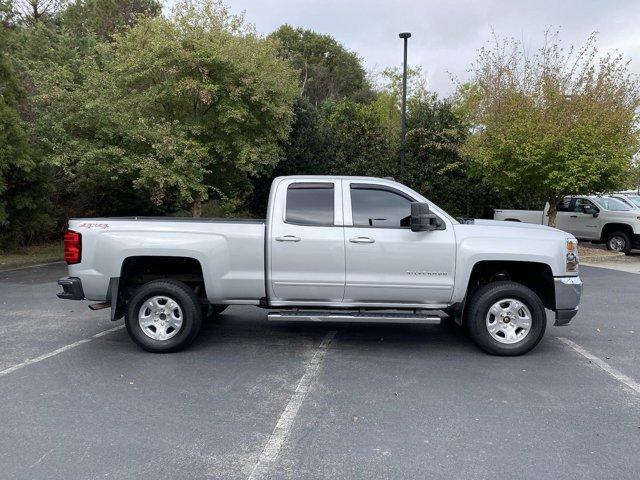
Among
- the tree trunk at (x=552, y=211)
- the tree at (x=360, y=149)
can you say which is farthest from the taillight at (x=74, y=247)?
the tree at (x=360, y=149)

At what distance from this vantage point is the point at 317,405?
4531 millimetres

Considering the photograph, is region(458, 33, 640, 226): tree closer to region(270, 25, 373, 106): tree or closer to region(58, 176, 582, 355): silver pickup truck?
region(58, 176, 582, 355): silver pickup truck

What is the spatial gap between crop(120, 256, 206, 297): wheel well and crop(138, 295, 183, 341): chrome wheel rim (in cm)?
45

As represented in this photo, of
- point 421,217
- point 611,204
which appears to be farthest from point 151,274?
point 611,204

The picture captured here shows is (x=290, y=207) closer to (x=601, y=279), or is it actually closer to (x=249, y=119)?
(x=601, y=279)

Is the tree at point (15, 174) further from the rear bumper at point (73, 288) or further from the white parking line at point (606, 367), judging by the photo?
the white parking line at point (606, 367)

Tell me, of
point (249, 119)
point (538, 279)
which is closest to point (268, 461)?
point (538, 279)

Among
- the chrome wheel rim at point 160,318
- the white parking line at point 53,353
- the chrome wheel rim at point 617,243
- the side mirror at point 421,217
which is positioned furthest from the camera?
the chrome wheel rim at point 617,243

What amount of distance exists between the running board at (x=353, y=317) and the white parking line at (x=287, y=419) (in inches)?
18.6

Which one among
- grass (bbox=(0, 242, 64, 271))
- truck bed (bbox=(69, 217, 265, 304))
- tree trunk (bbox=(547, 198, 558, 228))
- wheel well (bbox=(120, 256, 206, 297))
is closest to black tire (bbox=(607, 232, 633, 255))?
tree trunk (bbox=(547, 198, 558, 228))

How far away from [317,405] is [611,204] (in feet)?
51.0

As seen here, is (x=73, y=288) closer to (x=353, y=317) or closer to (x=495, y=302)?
(x=353, y=317)

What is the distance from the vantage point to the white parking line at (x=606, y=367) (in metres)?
5.11

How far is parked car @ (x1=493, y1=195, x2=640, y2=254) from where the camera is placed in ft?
53.0
